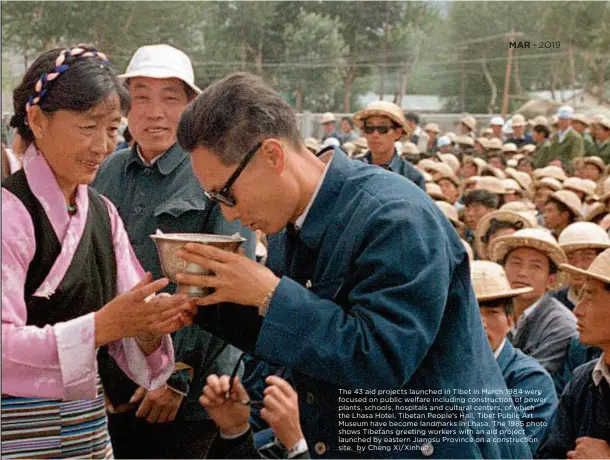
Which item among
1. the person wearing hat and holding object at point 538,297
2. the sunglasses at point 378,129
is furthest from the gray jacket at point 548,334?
the sunglasses at point 378,129

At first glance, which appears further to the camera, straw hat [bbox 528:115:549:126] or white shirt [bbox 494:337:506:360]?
straw hat [bbox 528:115:549:126]

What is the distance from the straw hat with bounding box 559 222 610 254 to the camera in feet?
13.4

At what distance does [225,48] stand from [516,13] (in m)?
1.85

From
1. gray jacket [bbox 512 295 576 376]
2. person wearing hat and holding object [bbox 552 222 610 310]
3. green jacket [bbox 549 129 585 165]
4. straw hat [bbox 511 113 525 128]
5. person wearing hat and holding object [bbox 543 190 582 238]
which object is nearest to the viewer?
gray jacket [bbox 512 295 576 376]

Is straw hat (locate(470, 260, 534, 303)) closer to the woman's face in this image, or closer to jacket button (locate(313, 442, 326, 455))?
jacket button (locate(313, 442, 326, 455))

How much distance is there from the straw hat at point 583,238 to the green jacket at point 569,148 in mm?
4566

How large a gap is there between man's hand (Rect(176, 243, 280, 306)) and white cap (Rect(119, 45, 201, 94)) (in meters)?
1.05

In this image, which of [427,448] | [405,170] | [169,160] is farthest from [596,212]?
[427,448]

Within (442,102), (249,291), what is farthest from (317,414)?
(442,102)

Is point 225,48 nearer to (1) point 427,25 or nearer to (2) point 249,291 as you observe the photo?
(1) point 427,25

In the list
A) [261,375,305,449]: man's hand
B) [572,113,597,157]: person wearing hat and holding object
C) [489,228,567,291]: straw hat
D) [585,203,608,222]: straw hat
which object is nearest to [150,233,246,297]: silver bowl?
[261,375,305,449]: man's hand

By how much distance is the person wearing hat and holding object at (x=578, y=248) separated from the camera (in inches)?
154

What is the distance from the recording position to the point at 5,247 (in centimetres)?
159

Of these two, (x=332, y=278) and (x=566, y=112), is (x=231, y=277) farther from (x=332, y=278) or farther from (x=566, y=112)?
(x=566, y=112)
